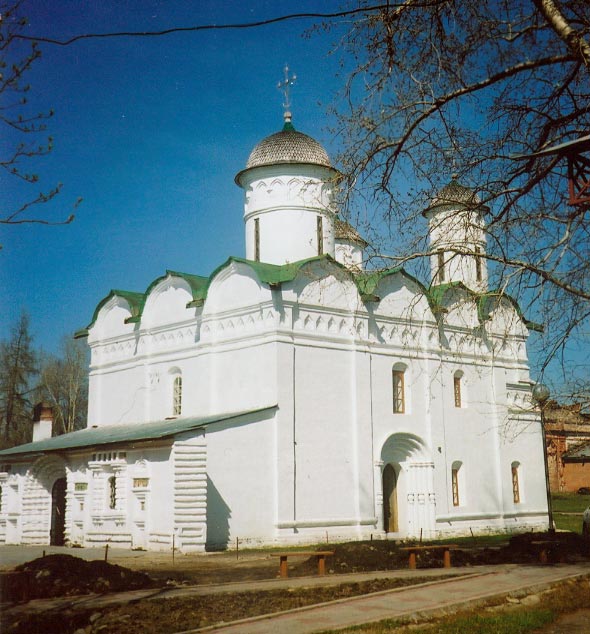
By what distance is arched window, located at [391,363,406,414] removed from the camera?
2231 centimetres

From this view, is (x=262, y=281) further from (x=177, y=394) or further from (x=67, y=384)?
(x=67, y=384)

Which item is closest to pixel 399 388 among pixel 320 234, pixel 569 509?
pixel 320 234

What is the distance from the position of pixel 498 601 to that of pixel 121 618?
174 inches

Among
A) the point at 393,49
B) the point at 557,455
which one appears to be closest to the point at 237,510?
the point at 393,49

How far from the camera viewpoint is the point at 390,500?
22141mm

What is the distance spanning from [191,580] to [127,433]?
953 centimetres

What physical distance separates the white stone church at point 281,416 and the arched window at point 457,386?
32 millimetres

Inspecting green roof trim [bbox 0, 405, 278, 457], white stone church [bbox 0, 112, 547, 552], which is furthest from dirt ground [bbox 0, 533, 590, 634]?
green roof trim [bbox 0, 405, 278, 457]

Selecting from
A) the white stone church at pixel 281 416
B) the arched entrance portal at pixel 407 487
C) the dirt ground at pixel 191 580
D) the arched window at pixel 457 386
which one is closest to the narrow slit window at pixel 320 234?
the white stone church at pixel 281 416

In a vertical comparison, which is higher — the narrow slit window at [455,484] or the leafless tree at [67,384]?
the leafless tree at [67,384]

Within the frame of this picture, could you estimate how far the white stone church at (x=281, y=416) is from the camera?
18.6 metres

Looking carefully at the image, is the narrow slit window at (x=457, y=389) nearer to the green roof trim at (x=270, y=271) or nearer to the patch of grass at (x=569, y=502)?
the green roof trim at (x=270, y=271)

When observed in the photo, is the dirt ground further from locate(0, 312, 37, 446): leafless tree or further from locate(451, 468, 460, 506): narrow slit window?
locate(0, 312, 37, 446): leafless tree

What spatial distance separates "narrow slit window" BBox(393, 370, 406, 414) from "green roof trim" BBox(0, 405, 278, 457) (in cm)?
439
